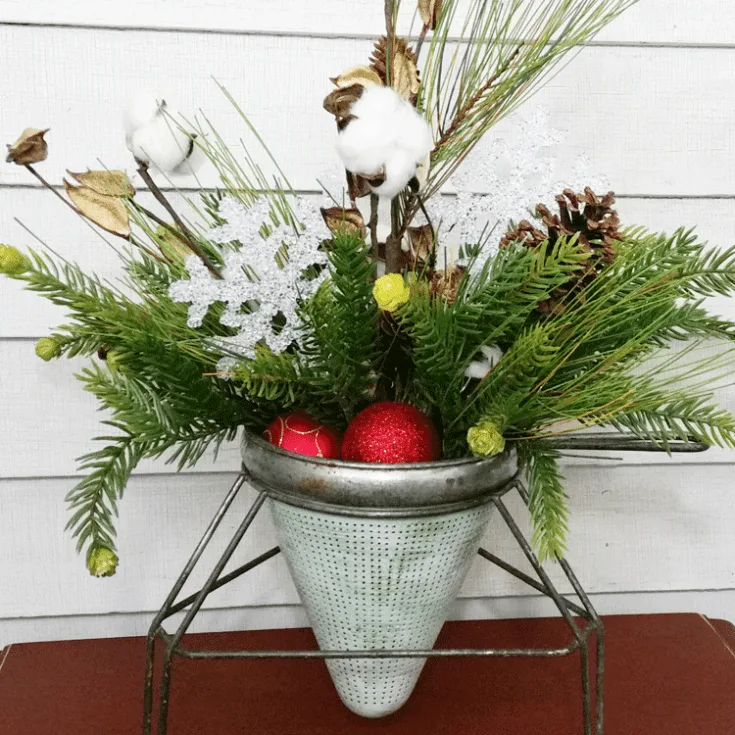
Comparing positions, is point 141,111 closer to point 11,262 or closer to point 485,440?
point 11,262

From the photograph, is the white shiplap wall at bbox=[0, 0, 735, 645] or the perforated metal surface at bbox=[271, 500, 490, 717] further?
the white shiplap wall at bbox=[0, 0, 735, 645]

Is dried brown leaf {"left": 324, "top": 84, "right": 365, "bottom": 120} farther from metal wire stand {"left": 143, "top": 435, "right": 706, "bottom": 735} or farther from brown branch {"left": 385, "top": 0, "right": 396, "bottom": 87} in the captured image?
metal wire stand {"left": 143, "top": 435, "right": 706, "bottom": 735}

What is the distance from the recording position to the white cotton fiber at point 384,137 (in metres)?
0.42

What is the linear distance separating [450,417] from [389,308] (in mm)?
110

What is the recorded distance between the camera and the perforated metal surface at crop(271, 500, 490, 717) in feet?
1.67

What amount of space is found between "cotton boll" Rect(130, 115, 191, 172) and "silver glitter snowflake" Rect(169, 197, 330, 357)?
0.06 m

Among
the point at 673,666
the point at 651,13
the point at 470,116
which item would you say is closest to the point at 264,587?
the point at 673,666

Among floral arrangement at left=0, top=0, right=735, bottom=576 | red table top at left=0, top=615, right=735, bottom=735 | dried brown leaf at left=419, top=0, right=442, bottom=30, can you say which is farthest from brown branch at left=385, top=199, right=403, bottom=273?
red table top at left=0, top=615, right=735, bottom=735

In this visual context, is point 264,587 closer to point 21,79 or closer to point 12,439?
point 12,439

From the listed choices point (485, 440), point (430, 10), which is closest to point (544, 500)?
point (485, 440)

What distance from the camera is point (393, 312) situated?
1.53 feet

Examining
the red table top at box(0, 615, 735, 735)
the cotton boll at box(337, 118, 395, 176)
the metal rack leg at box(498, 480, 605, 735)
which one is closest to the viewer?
the cotton boll at box(337, 118, 395, 176)

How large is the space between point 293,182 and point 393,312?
1.13ft

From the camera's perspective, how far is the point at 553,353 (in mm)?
505
